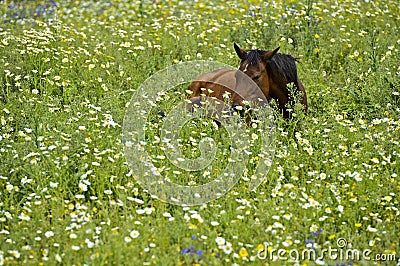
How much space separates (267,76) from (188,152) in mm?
1364

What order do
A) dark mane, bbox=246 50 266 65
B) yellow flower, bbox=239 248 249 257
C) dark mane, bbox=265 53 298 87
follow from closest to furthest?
yellow flower, bbox=239 248 249 257 → dark mane, bbox=246 50 266 65 → dark mane, bbox=265 53 298 87

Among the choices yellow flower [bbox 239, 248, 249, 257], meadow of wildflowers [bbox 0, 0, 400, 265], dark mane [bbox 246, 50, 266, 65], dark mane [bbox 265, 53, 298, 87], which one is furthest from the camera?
dark mane [bbox 265, 53, 298, 87]

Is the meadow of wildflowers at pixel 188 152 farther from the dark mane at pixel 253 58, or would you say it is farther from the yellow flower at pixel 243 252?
the dark mane at pixel 253 58

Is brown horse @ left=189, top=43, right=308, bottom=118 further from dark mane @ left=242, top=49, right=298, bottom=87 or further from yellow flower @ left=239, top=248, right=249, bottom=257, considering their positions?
yellow flower @ left=239, top=248, right=249, bottom=257

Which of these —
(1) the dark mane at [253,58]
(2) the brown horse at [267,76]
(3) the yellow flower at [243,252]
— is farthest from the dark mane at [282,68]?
(3) the yellow flower at [243,252]

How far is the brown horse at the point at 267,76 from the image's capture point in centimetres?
643

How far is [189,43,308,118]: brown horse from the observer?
6434 millimetres

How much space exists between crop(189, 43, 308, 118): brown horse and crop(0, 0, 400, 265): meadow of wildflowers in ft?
1.14

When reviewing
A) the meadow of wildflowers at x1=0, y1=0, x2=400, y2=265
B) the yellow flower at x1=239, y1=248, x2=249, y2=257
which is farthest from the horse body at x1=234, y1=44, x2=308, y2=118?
the yellow flower at x1=239, y1=248, x2=249, y2=257

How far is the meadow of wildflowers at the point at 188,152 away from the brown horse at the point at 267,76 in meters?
0.35

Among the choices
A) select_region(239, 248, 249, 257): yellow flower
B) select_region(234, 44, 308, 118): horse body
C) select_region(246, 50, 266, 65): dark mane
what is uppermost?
select_region(246, 50, 266, 65): dark mane

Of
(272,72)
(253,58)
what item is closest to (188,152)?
(253,58)

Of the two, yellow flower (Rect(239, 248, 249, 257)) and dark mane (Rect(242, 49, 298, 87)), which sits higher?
dark mane (Rect(242, 49, 298, 87))

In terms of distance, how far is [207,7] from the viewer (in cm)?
Answer: 1059
